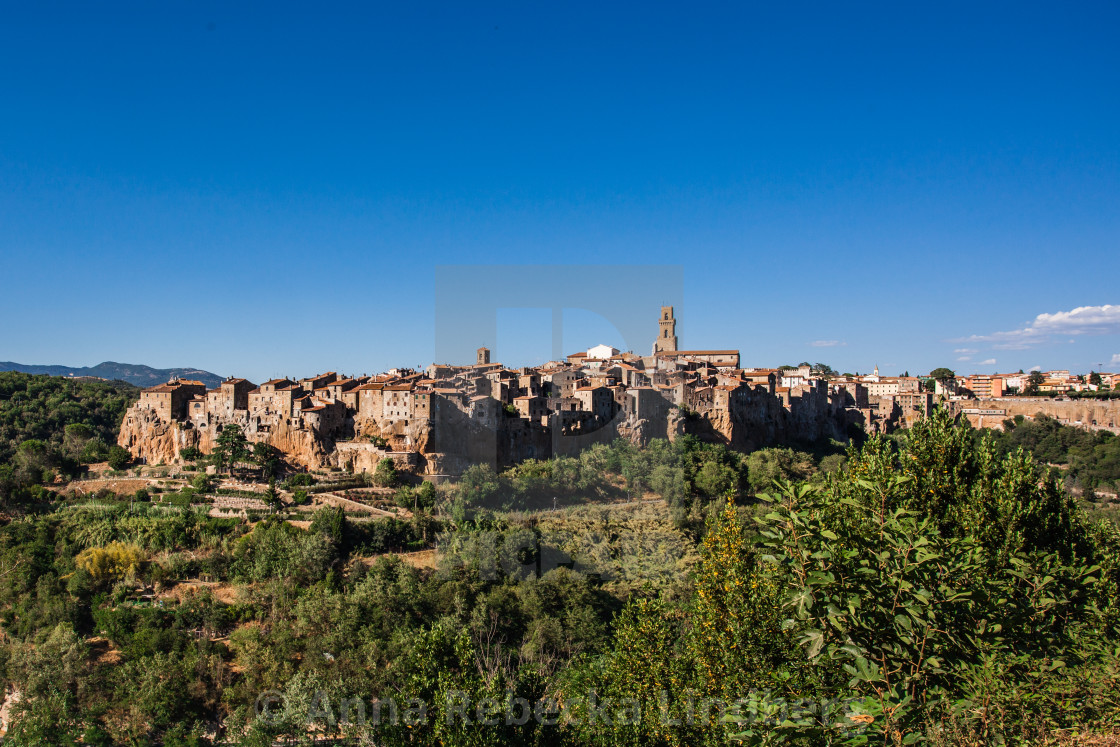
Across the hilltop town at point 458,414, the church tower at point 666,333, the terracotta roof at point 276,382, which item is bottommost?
the hilltop town at point 458,414

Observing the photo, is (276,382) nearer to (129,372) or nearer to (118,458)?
(118,458)

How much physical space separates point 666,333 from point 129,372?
11626 cm

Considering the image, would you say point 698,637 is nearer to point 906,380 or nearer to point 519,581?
point 519,581

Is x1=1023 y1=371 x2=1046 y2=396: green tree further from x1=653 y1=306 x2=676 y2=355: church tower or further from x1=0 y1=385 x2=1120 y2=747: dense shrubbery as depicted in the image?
x1=653 y1=306 x2=676 y2=355: church tower

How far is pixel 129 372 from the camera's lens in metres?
129

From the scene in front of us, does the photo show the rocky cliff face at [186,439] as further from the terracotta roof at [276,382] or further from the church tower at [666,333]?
the church tower at [666,333]

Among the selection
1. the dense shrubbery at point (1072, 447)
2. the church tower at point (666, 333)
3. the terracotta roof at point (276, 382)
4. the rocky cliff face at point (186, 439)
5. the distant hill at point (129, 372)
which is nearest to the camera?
the rocky cliff face at point (186, 439)

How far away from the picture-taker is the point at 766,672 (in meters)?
6.12

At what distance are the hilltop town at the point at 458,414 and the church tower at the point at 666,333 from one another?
13236 millimetres

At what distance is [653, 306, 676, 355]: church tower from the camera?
184 ft

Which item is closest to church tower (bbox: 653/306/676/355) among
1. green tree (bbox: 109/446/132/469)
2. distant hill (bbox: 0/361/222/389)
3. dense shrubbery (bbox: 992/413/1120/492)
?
dense shrubbery (bbox: 992/413/1120/492)

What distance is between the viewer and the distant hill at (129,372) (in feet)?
379

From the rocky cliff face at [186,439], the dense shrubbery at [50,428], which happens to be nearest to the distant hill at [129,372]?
the dense shrubbery at [50,428]

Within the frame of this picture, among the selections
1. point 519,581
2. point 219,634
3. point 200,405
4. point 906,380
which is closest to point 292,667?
point 219,634
